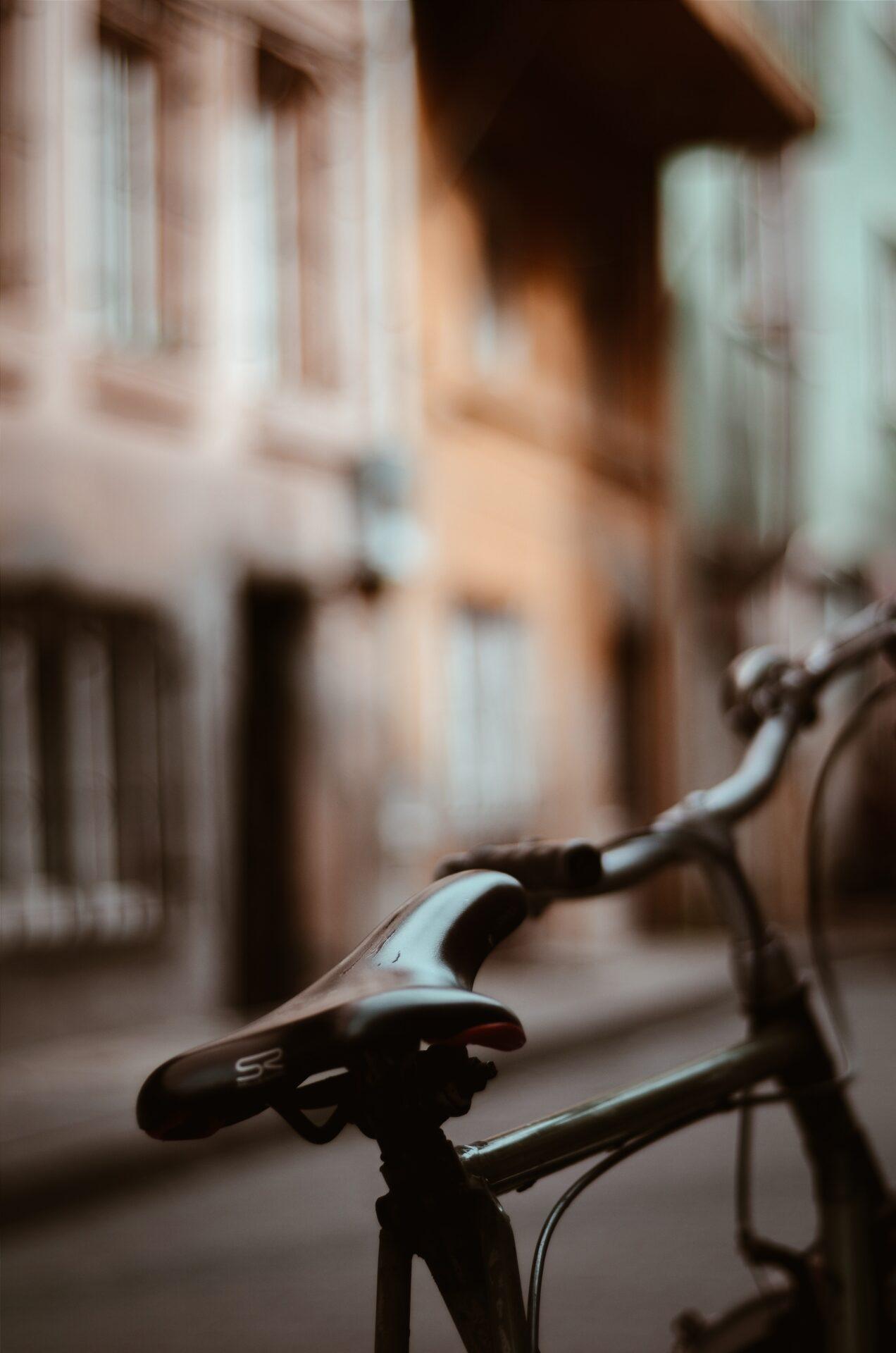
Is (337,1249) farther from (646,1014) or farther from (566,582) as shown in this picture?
(566,582)

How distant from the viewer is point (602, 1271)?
4.54 meters

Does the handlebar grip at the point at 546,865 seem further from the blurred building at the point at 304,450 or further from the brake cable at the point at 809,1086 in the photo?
the blurred building at the point at 304,450

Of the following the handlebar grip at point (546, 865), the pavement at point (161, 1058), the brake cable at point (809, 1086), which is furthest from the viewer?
the pavement at point (161, 1058)

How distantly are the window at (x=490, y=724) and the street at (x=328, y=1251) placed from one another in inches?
210

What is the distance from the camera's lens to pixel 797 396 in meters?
17.3

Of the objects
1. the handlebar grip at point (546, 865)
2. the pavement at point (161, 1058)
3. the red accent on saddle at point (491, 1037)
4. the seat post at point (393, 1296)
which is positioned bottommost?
the pavement at point (161, 1058)

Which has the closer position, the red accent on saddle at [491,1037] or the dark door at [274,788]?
the red accent on saddle at [491,1037]

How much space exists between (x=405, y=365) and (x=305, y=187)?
1345 mm

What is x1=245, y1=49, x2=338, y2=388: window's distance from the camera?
34.8ft

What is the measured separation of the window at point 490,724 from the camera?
40.3 feet

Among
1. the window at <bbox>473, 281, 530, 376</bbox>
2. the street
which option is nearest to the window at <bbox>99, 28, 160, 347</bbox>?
the window at <bbox>473, 281, 530, 376</bbox>

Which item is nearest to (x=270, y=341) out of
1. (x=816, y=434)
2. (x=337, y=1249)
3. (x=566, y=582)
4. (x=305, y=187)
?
(x=305, y=187)

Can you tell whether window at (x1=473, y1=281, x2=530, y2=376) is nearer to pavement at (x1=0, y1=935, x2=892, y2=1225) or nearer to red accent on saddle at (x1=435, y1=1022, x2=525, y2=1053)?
pavement at (x1=0, y1=935, x2=892, y2=1225)

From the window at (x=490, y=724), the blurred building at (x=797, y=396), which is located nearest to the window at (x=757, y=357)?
the blurred building at (x=797, y=396)
